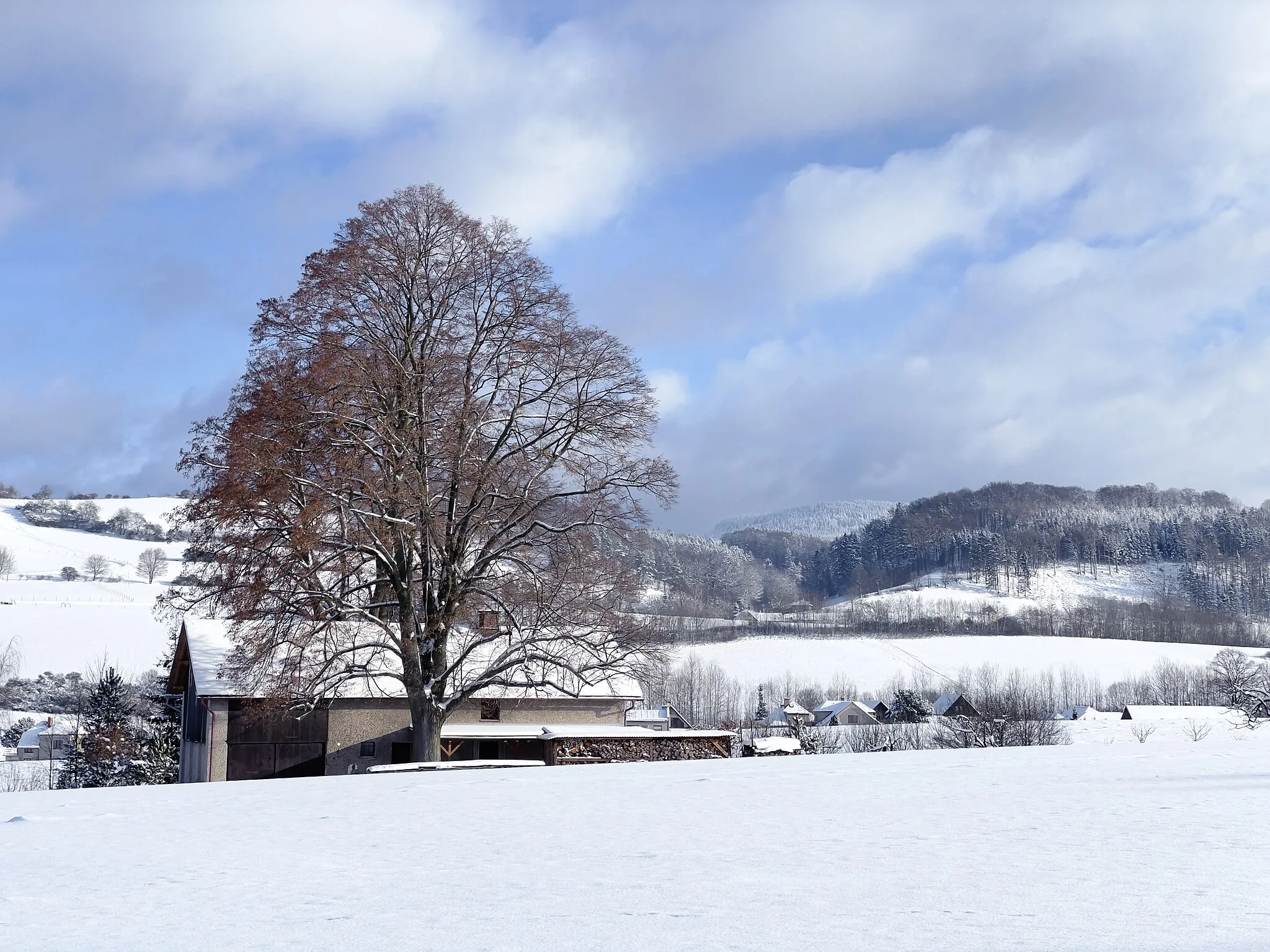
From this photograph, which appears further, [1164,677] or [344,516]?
[1164,677]

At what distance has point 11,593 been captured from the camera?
112000 mm

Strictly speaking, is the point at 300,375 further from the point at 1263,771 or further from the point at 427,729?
the point at 1263,771

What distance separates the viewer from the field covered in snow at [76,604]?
89.2 m

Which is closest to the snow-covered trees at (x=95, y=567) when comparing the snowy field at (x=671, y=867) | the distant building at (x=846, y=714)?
the distant building at (x=846, y=714)

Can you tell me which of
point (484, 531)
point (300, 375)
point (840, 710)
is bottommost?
point (840, 710)

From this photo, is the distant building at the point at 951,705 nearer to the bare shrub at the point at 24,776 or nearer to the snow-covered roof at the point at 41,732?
the bare shrub at the point at 24,776

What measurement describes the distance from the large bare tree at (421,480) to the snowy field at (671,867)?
312 inches

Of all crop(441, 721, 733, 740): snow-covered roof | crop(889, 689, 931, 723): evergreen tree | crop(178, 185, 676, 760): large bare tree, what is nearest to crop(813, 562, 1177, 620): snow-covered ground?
crop(889, 689, 931, 723): evergreen tree

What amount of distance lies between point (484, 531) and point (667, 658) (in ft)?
16.7

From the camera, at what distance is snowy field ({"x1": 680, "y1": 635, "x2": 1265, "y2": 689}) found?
107 metres

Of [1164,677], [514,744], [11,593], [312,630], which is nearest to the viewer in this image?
[312,630]

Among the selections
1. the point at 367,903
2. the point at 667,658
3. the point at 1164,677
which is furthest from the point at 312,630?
the point at 1164,677

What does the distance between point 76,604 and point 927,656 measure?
283 feet

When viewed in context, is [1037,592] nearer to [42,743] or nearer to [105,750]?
[42,743]
